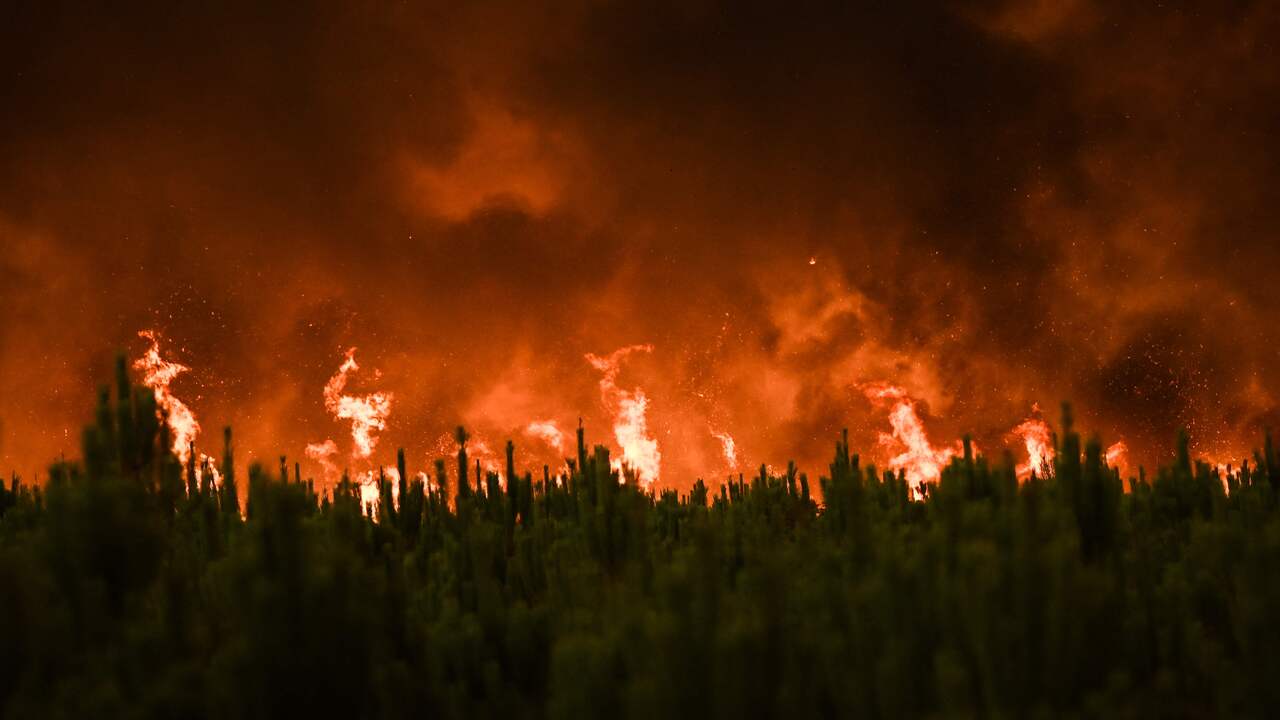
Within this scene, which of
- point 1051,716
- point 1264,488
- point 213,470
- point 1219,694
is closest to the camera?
point 1051,716

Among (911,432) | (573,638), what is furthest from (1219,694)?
(911,432)

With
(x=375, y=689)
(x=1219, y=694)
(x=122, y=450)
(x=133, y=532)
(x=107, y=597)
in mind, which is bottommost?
(x=1219, y=694)

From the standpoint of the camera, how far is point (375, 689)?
1.86 meters

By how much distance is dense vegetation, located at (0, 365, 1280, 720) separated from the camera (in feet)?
5.10

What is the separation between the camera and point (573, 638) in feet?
5.56

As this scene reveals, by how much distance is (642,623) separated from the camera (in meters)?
1.61

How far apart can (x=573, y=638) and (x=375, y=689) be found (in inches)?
20.2

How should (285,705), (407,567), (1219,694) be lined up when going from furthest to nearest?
1. (407,567)
2. (1219,694)
3. (285,705)

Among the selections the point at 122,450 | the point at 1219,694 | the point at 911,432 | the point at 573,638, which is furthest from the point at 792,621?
the point at 911,432

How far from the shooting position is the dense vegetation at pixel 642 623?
156cm

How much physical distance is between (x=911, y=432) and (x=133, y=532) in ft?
108

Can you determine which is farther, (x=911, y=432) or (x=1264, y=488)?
(x=911, y=432)

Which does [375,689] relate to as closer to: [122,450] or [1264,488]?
[122,450]

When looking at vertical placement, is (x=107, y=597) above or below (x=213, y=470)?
below
